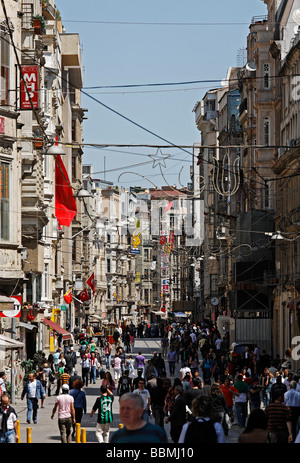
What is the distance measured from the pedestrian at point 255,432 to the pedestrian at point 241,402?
1386cm

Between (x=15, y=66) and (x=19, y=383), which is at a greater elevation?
(x=15, y=66)

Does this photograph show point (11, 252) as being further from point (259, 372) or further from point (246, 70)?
point (246, 70)

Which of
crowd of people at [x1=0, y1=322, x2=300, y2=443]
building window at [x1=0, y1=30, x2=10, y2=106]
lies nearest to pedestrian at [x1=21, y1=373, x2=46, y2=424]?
crowd of people at [x1=0, y1=322, x2=300, y2=443]

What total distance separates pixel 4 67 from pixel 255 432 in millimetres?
21746

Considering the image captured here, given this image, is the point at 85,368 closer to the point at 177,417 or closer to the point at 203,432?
the point at 177,417

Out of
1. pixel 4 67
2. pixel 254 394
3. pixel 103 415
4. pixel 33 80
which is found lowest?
pixel 254 394

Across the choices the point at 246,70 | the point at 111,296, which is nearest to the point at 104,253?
the point at 111,296

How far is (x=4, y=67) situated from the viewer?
1176 inches

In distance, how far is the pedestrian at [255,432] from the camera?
977 centimetres

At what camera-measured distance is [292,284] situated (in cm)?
4497

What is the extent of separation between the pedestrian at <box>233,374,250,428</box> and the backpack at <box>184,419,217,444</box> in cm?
1430

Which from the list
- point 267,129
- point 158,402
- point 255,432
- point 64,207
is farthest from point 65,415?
point 267,129

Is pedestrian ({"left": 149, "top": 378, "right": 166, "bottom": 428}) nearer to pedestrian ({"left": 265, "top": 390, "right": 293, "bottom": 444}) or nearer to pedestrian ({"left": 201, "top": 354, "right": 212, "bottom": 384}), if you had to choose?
pedestrian ({"left": 265, "top": 390, "right": 293, "bottom": 444})
